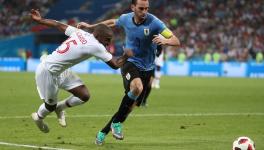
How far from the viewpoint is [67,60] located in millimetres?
11344

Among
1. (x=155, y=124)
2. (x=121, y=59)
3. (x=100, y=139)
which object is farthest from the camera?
(x=155, y=124)

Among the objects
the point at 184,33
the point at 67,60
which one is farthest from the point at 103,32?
the point at 184,33

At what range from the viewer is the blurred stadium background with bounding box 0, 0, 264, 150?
12570 millimetres

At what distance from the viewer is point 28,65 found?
5044 centimetres

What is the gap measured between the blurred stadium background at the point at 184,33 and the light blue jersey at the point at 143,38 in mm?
33127

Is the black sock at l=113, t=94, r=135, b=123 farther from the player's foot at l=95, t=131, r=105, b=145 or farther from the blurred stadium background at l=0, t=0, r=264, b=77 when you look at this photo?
the blurred stadium background at l=0, t=0, r=264, b=77

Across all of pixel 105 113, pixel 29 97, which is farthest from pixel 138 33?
pixel 29 97

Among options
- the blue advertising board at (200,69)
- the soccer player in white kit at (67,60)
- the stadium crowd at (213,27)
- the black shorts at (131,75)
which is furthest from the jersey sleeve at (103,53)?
the stadium crowd at (213,27)

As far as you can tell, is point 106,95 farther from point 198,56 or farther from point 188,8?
point 188,8

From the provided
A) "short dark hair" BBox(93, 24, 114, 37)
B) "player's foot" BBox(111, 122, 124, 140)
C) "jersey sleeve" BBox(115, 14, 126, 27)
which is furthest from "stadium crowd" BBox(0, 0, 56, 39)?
"short dark hair" BBox(93, 24, 114, 37)

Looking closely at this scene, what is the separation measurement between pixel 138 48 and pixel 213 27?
3855cm

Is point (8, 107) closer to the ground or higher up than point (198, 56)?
higher up

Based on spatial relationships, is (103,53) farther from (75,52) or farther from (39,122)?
(39,122)

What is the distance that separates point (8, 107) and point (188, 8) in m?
35.5
